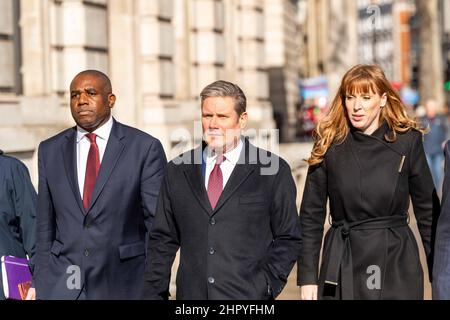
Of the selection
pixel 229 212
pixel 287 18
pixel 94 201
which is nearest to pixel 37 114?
pixel 94 201

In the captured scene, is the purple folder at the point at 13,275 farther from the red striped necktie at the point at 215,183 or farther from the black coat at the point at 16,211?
the red striped necktie at the point at 215,183

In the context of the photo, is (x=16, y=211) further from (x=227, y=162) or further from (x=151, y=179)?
(x=227, y=162)

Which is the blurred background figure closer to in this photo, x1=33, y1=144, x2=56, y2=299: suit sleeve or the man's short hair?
x1=33, y1=144, x2=56, y2=299: suit sleeve

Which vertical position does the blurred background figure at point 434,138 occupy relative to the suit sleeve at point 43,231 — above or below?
above

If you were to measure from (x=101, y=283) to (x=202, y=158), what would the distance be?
0.90m

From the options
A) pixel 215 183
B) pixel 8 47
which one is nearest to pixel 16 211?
pixel 215 183

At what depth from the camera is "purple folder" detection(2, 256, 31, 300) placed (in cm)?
502

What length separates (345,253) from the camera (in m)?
4.83

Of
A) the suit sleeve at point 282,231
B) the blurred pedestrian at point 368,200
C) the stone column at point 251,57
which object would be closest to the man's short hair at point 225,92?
the suit sleeve at point 282,231

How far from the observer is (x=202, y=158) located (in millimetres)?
4504

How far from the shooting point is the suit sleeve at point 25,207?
207 inches

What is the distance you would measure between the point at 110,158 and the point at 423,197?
1567 millimetres

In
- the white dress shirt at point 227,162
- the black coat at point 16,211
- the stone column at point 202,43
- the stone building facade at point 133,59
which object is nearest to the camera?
the white dress shirt at point 227,162
